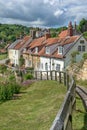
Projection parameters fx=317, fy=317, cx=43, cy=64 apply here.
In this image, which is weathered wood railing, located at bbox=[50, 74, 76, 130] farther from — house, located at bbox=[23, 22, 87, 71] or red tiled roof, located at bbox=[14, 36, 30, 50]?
red tiled roof, located at bbox=[14, 36, 30, 50]

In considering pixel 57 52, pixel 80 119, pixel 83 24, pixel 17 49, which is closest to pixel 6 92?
pixel 80 119

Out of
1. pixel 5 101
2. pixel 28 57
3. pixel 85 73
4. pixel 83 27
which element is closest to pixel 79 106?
pixel 5 101

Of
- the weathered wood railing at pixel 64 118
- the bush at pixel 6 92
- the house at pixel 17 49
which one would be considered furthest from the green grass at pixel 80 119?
the house at pixel 17 49

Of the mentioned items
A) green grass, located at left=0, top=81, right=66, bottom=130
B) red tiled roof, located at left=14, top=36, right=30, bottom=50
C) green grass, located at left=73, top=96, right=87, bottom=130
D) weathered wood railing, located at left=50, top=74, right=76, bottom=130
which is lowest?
green grass, located at left=0, top=81, right=66, bottom=130

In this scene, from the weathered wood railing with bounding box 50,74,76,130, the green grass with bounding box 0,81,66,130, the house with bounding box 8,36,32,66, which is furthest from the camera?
the house with bounding box 8,36,32,66

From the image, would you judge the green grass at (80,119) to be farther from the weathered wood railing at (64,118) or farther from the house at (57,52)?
the house at (57,52)

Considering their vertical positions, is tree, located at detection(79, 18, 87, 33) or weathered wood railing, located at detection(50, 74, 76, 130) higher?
tree, located at detection(79, 18, 87, 33)

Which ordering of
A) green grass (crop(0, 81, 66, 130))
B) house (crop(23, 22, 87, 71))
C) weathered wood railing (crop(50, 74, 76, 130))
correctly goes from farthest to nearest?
house (crop(23, 22, 87, 71))
green grass (crop(0, 81, 66, 130))
weathered wood railing (crop(50, 74, 76, 130))

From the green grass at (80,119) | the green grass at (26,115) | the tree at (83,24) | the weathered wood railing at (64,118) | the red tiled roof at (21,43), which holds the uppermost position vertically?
the tree at (83,24)

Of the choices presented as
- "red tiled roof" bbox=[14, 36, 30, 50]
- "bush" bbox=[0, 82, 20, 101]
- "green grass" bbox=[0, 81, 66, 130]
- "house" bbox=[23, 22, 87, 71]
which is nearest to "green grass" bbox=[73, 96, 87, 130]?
"green grass" bbox=[0, 81, 66, 130]

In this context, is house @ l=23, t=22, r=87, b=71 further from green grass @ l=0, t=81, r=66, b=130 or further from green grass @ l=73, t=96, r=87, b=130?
green grass @ l=73, t=96, r=87, b=130

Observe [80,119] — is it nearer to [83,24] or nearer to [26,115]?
Answer: [26,115]

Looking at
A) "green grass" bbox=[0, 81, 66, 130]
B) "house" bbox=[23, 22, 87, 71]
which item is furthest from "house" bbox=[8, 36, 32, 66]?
"green grass" bbox=[0, 81, 66, 130]

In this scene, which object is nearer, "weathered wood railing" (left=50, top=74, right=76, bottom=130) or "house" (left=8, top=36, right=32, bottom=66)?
"weathered wood railing" (left=50, top=74, right=76, bottom=130)
